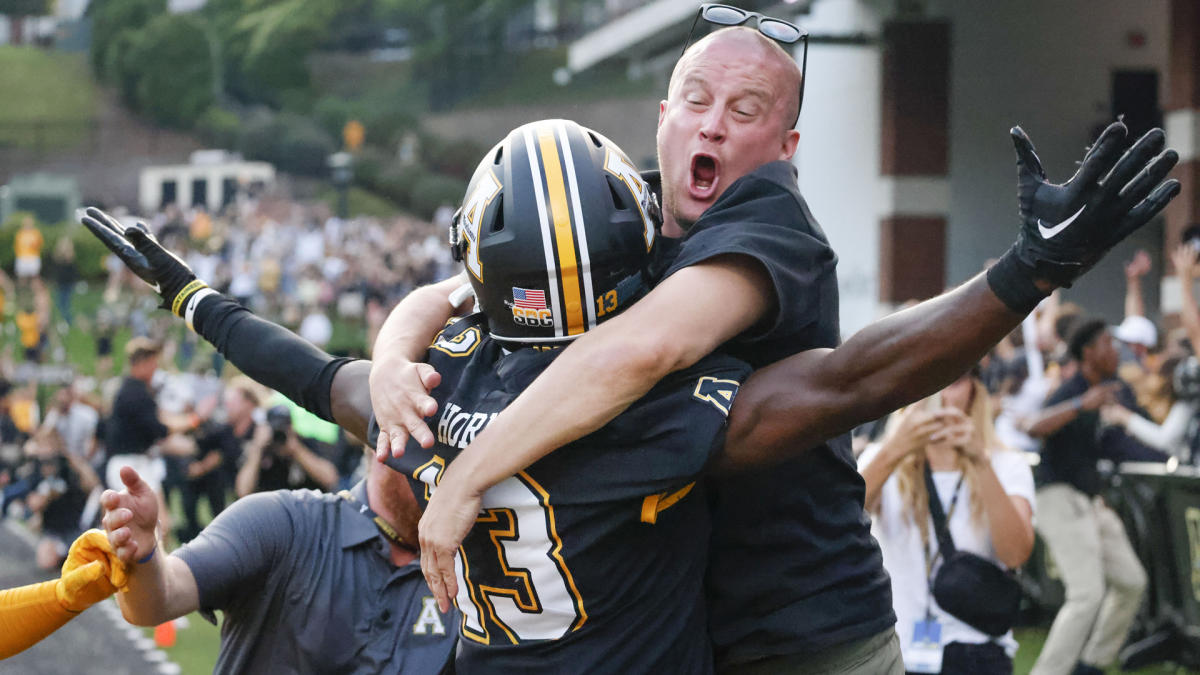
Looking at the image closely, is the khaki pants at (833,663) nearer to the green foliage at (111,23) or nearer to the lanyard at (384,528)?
the lanyard at (384,528)

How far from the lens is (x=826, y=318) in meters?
2.78

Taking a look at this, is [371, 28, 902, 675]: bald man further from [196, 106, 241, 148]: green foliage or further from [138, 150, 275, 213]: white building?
→ [196, 106, 241, 148]: green foliage

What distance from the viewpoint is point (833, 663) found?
2799 millimetres

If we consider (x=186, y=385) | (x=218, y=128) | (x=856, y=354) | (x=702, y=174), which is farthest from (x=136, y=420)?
(x=218, y=128)

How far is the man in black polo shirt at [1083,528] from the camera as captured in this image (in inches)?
313

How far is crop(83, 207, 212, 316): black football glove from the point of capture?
3268 millimetres

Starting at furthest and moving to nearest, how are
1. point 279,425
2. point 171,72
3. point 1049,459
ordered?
point 171,72 → point 279,425 → point 1049,459

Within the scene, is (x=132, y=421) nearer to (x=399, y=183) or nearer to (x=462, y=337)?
(x=462, y=337)

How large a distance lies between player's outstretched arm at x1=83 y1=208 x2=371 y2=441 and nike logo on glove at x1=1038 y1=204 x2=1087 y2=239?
1451 millimetres

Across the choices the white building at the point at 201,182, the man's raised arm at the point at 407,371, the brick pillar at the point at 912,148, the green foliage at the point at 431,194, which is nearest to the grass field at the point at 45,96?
the white building at the point at 201,182

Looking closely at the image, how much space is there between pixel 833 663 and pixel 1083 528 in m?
5.86

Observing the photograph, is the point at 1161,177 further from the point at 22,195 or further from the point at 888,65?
the point at 22,195

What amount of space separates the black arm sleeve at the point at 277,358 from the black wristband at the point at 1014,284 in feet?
4.94

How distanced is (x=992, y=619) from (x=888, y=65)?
38.1ft
